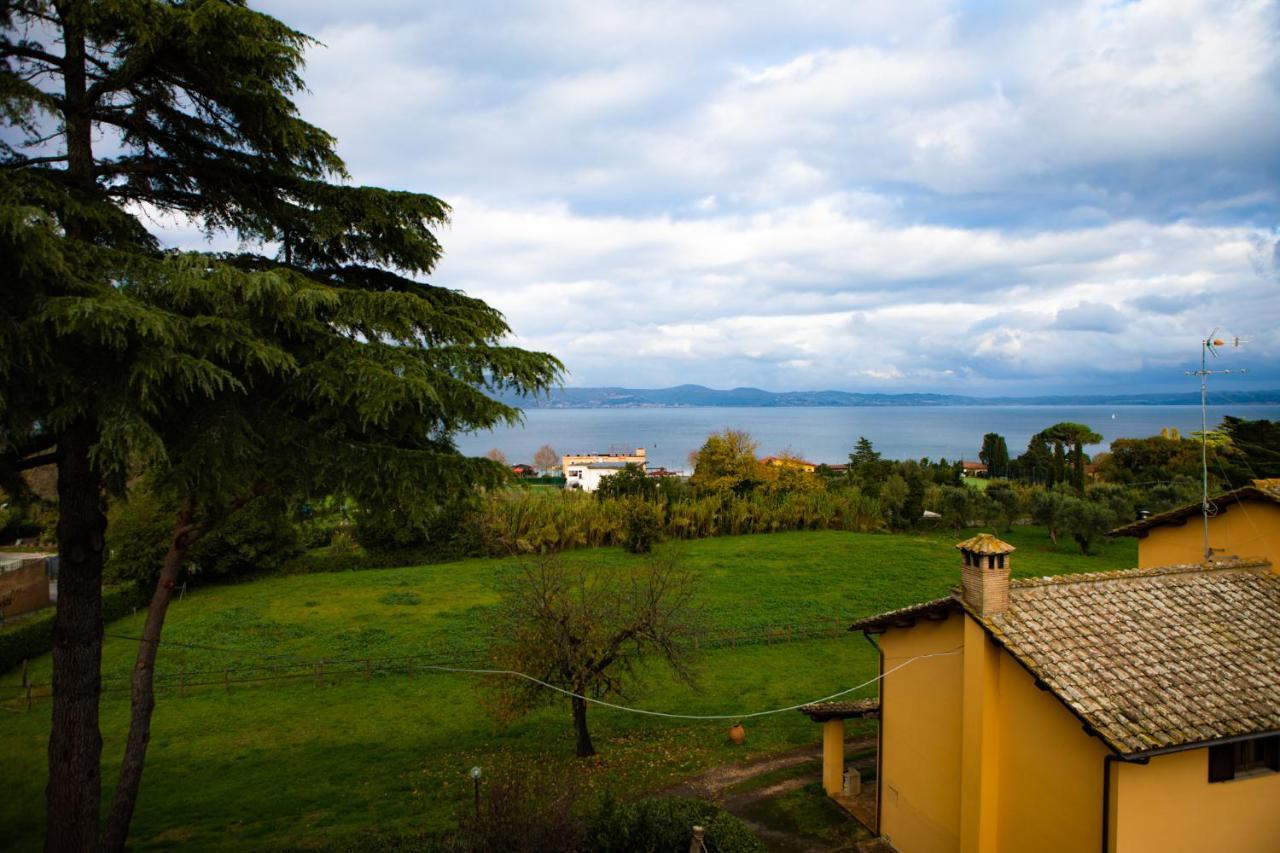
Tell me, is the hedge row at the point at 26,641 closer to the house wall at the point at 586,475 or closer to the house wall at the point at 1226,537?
the house wall at the point at 1226,537

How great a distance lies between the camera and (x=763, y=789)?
12109mm

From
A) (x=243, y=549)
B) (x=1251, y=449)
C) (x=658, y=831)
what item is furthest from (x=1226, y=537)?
(x=243, y=549)

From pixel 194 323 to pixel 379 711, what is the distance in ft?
41.9

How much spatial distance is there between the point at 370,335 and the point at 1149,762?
30.9ft

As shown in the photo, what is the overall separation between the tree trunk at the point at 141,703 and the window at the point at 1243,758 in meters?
12.2

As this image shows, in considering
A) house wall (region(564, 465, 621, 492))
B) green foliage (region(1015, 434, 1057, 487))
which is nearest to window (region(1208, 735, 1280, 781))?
house wall (region(564, 465, 621, 492))

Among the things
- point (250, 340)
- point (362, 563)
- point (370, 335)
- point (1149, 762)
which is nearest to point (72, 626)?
point (250, 340)

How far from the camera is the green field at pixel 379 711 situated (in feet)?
39.1

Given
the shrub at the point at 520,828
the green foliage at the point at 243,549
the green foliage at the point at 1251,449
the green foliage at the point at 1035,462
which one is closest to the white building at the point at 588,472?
the green foliage at the point at 243,549

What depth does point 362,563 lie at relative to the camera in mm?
33062

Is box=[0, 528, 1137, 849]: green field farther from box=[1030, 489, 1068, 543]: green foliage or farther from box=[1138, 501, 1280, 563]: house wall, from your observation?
box=[1138, 501, 1280, 563]: house wall

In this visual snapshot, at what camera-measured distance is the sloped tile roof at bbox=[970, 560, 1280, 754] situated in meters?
7.44

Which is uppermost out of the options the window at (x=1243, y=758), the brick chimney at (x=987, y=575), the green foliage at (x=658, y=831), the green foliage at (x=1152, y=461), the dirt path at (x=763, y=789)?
the brick chimney at (x=987, y=575)

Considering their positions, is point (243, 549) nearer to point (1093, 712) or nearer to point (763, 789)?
point (763, 789)
